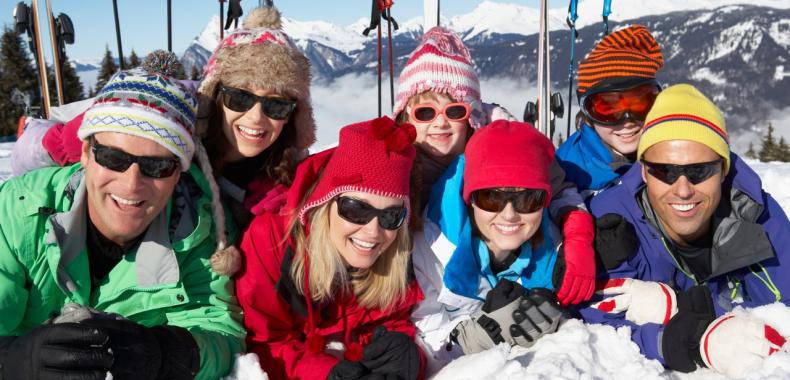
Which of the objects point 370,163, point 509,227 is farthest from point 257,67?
point 509,227

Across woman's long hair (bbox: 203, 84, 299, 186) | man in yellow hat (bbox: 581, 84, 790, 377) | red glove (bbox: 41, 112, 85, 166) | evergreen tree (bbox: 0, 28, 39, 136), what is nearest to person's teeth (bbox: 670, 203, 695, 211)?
man in yellow hat (bbox: 581, 84, 790, 377)

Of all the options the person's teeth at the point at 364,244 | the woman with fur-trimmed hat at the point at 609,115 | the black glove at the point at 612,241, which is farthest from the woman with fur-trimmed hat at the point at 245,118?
the woman with fur-trimmed hat at the point at 609,115

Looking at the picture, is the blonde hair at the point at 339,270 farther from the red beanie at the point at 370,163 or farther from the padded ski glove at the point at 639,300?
the padded ski glove at the point at 639,300

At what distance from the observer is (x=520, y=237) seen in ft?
8.07

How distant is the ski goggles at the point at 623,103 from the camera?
3.11m

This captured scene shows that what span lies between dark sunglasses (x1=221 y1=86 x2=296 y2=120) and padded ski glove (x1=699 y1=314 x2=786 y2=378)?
2.01 metres

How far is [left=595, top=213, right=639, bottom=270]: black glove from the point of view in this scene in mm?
2559

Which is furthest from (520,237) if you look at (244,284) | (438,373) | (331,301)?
(244,284)

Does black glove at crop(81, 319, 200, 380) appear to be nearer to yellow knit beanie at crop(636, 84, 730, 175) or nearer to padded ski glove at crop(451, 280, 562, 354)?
padded ski glove at crop(451, 280, 562, 354)

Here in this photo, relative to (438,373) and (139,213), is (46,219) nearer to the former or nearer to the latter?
(139,213)

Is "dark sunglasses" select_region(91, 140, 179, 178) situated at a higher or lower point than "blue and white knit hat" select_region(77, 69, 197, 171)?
lower

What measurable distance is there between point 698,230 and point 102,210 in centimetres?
252

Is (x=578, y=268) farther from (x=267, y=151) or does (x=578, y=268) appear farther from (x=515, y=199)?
(x=267, y=151)

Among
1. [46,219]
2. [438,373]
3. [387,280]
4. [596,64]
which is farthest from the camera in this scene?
[596,64]
